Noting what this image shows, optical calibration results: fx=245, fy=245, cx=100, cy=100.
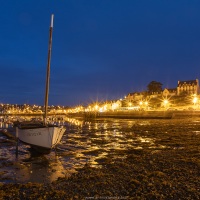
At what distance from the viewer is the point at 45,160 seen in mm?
Answer: 16125

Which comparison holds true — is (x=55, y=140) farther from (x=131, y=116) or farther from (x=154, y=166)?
(x=131, y=116)

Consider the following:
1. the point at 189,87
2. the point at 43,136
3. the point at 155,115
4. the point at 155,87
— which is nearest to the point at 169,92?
the point at 155,87

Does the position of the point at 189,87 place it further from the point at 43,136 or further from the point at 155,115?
the point at 43,136

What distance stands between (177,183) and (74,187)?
13.4ft

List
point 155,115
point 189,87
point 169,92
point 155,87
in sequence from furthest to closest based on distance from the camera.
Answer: point 169,92
point 155,87
point 189,87
point 155,115

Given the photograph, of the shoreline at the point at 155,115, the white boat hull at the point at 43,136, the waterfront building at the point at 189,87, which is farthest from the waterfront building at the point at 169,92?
the white boat hull at the point at 43,136

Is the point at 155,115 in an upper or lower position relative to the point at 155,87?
lower

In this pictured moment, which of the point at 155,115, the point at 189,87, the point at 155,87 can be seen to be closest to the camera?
the point at 155,115

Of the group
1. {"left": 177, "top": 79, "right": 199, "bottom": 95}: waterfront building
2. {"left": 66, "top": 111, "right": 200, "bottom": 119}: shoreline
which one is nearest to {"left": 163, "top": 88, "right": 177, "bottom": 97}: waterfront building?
{"left": 177, "top": 79, "right": 199, "bottom": 95}: waterfront building

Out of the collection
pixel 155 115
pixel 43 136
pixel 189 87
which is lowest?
pixel 43 136

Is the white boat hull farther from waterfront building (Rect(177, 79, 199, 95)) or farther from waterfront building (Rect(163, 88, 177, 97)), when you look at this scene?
waterfront building (Rect(177, 79, 199, 95))

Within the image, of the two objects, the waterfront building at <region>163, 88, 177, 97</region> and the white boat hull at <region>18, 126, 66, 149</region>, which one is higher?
the waterfront building at <region>163, 88, 177, 97</region>

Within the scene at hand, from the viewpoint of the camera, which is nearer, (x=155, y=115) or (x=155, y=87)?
(x=155, y=115)

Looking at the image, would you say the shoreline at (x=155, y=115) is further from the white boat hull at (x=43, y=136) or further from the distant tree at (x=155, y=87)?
the distant tree at (x=155, y=87)
